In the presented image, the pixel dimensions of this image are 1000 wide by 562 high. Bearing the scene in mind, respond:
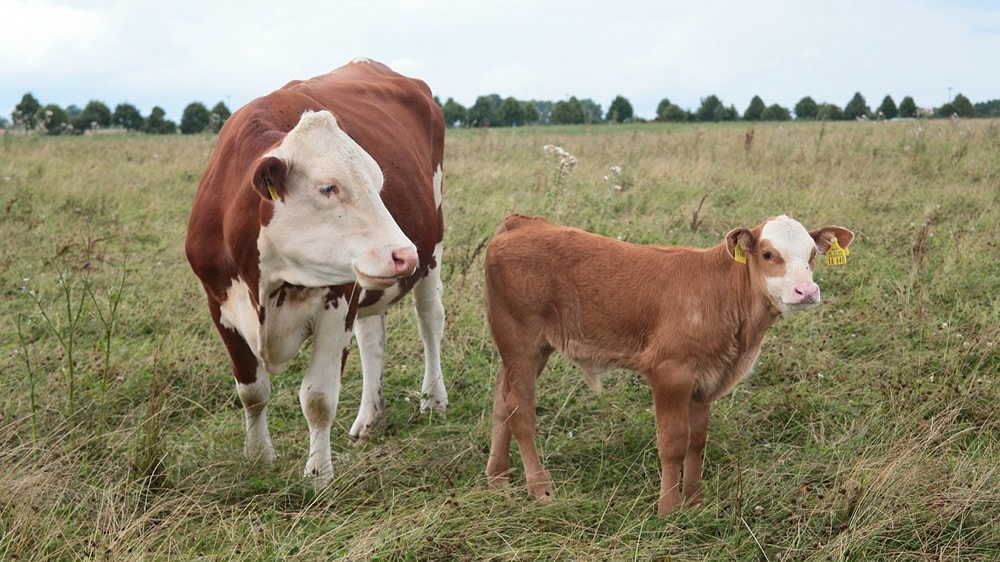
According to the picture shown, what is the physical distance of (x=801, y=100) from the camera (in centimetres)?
3856

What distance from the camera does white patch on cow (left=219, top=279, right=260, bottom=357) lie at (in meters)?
4.21

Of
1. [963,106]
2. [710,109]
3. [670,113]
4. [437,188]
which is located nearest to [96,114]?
→ [670,113]

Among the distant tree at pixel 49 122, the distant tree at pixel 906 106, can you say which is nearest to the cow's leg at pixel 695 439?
the distant tree at pixel 49 122

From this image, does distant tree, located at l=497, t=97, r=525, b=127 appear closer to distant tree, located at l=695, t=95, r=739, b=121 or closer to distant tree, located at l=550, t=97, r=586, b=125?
distant tree, located at l=695, t=95, r=739, b=121

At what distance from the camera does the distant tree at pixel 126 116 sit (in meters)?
50.6

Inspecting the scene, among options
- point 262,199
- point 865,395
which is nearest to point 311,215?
point 262,199

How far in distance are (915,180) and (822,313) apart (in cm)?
527

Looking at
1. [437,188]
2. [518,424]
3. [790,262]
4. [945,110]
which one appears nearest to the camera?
[790,262]

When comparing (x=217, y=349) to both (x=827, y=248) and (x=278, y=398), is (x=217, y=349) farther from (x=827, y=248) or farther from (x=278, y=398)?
(x=827, y=248)

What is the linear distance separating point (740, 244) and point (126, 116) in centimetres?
5233

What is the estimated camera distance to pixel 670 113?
45312 millimetres

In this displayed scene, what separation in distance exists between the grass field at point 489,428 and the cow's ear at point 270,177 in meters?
0.93

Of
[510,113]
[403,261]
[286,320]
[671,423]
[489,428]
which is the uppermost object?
[403,261]

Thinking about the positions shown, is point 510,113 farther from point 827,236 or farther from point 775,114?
point 827,236
